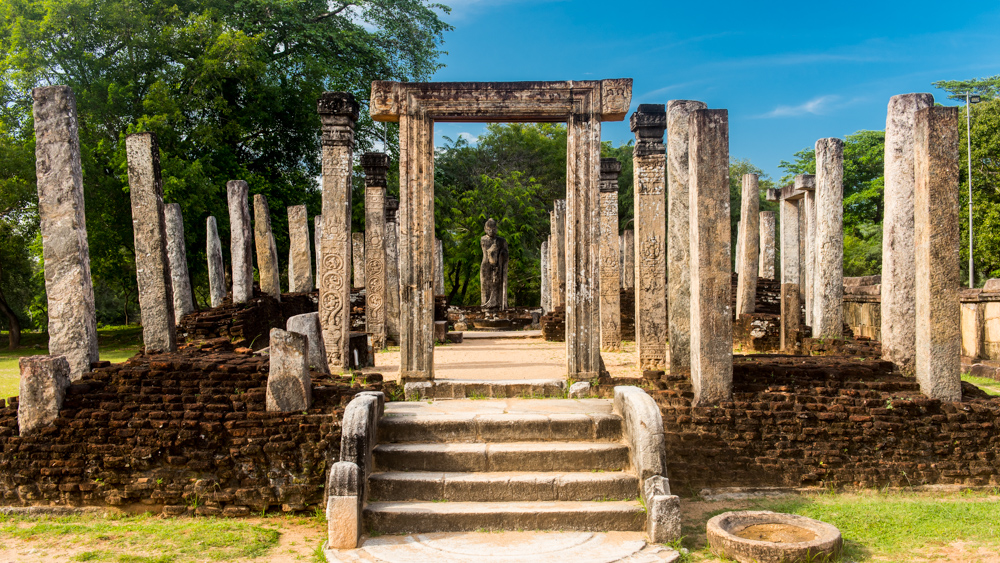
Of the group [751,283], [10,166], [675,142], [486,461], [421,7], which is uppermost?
[421,7]

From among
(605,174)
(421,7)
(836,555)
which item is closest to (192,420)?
(836,555)

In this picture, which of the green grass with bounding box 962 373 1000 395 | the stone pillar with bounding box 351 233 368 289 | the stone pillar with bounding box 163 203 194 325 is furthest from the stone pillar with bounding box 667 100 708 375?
the stone pillar with bounding box 351 233 368 289

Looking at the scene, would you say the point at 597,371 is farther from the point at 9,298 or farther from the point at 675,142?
the point at 9,298

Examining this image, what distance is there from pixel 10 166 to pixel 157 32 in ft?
19.8

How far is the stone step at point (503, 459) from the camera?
6.15 m

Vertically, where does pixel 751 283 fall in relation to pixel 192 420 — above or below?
above

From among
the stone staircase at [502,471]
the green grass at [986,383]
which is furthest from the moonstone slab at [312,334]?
the green grass at [986,383]

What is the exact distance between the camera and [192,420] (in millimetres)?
6387

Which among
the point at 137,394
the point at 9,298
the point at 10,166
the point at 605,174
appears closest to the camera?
the point at 137,394

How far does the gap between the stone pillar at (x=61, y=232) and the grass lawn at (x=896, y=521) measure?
6.35 m

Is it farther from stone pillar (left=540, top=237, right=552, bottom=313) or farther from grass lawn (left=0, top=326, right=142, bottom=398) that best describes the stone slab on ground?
stone pillar (left=540, top=237, right=552, bottom=313)

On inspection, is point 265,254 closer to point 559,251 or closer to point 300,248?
point 300,248

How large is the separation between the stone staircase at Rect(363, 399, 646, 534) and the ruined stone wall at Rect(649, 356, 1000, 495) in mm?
784

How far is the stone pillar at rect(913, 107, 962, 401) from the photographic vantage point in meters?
6.71
